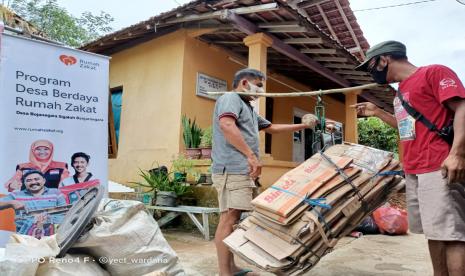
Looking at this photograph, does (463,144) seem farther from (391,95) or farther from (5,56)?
(391,95)

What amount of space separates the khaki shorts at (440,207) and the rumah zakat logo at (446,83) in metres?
0.43

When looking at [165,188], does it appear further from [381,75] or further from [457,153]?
[457,153]

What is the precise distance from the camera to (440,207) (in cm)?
181

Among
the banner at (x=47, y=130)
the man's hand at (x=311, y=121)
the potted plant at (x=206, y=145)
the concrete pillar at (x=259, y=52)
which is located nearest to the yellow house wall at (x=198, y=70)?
the potted plant at (x=206, y=145)

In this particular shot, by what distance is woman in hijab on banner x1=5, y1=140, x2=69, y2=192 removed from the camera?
9.22 ft

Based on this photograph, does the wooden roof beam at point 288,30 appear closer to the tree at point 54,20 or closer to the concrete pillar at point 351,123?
the concrete pillar at point 351,123

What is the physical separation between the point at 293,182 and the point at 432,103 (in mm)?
899

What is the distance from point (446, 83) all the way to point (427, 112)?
0.17 meters

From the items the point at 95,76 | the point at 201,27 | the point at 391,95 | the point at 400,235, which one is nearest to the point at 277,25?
the point at 201,27

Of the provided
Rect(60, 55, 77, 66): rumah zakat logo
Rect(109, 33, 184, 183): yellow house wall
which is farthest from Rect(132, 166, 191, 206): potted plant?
Rect(60, 55, 77, 66): rumah zakat logo

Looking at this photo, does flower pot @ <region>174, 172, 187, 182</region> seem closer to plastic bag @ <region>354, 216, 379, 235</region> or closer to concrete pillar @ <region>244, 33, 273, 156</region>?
concrete pillar @ <region>244, 33, 273, 156</region>

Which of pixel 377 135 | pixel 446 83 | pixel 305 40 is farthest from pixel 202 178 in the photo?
pixel 377 135

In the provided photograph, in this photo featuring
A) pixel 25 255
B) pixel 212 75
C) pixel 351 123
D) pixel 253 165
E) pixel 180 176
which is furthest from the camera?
pixel 351 123

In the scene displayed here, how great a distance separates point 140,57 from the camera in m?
7.18
